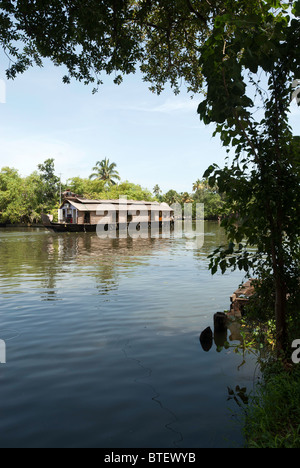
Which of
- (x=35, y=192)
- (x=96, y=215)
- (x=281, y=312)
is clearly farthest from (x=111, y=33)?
(x=35, y=192)

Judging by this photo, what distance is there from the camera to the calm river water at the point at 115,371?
4.91 m

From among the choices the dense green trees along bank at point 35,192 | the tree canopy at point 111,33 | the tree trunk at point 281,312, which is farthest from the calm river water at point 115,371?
the dense green trees along bank at point 35,192

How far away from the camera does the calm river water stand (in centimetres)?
491

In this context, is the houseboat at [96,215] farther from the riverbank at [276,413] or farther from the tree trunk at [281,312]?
the riverbank at [276,413]

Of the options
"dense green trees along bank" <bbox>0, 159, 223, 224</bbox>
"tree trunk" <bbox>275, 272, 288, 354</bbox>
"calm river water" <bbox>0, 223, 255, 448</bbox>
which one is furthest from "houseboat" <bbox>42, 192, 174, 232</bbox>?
"tree trunk" <bbox>275, 272, 288, 354</bbox>

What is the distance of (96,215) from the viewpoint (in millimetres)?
60375

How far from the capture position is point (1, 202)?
79875 millimetres

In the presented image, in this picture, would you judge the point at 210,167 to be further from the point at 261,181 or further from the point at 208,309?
the point at 208,309

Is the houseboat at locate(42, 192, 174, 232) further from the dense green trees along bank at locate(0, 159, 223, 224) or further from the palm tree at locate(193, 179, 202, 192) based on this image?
the palm tree at locate(193, 179, 202, 192)

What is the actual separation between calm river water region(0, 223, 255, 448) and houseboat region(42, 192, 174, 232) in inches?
1734

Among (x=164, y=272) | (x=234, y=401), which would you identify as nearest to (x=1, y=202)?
(x=164, y=272)

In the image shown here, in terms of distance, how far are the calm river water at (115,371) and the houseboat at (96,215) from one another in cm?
4404

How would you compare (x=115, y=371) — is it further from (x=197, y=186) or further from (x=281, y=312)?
(x=197, y=186)

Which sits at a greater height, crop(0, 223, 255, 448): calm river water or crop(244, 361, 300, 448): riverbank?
crop(244, 361, 300, 448): riverbank
